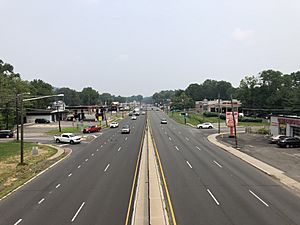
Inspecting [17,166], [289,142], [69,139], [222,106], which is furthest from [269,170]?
[222,106]

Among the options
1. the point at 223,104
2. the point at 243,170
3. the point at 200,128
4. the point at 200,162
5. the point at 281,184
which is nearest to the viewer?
the point at 281,184

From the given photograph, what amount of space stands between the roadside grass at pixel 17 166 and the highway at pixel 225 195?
436 inches

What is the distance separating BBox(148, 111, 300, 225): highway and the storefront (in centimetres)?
2068

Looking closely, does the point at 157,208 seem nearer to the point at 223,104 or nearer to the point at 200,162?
the point at 200,162

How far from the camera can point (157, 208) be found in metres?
16.6

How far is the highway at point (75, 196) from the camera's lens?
1599 cm

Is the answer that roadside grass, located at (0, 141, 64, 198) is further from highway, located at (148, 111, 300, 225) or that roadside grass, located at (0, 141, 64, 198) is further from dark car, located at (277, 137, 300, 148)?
dark car, located at (277, 137, 300, 148)

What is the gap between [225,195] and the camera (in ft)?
64.6

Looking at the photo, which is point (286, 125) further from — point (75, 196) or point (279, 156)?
point (75, 196)

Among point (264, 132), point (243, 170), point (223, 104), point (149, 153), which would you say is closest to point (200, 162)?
point (243, 170)

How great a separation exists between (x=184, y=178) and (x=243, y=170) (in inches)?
251

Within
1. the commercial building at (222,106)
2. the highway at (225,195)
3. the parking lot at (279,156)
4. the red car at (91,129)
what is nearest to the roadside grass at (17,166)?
the highway at (225,195)

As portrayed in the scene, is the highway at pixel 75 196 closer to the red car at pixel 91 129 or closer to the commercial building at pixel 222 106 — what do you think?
the red car at pixel 91 129

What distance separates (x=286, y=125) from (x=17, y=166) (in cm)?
3996
